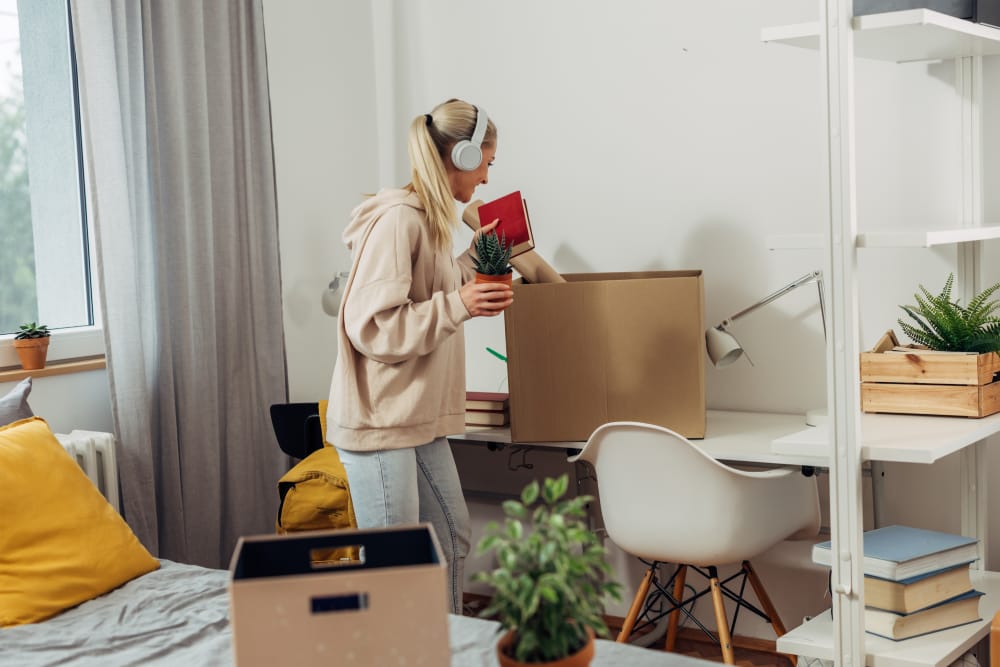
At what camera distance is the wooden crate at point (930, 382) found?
224cm

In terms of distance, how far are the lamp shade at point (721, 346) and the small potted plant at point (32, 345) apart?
5.42 ft

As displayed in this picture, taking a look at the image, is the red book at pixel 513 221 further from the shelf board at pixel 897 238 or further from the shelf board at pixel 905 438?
the shelf board at pixel 905 438

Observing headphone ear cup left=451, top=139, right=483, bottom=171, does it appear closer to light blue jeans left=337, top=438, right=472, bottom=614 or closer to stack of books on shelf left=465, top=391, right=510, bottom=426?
light blue jeans left=337, top=438, right=472, bottom=614

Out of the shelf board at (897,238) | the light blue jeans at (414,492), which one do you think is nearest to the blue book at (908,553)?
the shelf board at (897,238)

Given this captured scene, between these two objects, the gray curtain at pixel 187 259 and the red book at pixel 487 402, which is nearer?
the gray curtain at pixel 187 259

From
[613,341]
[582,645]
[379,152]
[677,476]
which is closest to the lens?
[582,645]

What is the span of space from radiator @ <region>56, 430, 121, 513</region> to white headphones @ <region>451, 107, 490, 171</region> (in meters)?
1.08

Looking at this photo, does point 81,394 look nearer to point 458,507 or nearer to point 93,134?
point 93,134

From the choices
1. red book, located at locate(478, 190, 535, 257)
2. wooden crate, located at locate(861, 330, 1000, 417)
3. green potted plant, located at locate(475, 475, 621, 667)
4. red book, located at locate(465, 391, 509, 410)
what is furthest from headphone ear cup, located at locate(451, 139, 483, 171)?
green potted plant, located at locate(475, 475, 621, 667)

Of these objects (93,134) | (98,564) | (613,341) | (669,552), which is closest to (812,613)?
(669,552)

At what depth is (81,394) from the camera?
2695mm

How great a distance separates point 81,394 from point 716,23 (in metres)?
1.97

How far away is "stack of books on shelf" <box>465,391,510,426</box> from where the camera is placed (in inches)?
113

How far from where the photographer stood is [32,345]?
253 centimetres
